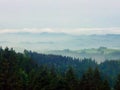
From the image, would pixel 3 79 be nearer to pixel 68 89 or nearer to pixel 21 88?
pixel 21 88

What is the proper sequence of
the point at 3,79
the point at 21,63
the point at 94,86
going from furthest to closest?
the point at 21,63, the point at 94,86, the point at 3,79

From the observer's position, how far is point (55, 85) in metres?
70.5

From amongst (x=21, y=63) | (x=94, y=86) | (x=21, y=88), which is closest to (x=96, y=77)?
(x=94, y=86)

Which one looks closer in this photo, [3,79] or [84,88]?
[3,79]

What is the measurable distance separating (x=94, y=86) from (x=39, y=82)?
9219 mm

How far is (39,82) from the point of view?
231ft

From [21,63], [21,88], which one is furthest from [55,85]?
[21,63]

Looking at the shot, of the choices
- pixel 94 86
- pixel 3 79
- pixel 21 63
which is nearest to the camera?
pixel 3 79

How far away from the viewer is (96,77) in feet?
237

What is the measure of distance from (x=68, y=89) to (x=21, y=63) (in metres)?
48.4

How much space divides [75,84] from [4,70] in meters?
12.1

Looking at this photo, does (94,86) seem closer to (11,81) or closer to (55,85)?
(55,85)

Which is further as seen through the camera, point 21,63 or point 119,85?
point 21,63

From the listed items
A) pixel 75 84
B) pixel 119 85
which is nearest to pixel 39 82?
A: pixel 75 84
